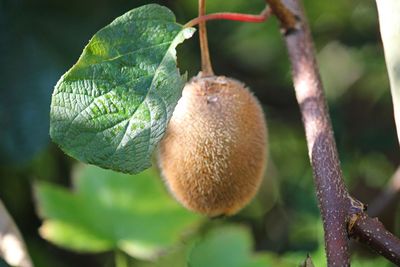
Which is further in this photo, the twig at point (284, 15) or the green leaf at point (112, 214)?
the green leaf at point (112, 214)

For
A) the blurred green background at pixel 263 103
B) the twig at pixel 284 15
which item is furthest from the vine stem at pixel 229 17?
the blurred green background at pixel 263 103

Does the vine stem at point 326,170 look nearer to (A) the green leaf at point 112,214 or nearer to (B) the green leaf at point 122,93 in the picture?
(B) the green leaf at point 122,93

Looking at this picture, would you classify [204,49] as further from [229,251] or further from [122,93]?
[229,251]

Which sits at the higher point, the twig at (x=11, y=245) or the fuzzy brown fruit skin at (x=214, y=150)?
the fuzzy brown fruit skin at (x=214, y=150)

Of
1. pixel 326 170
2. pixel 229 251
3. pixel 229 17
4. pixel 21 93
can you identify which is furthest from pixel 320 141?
pixel 21 93

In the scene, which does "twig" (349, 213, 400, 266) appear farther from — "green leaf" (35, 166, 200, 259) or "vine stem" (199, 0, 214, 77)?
"green leaf" (35, 166, 200, 259)

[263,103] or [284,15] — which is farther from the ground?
[284,15]
